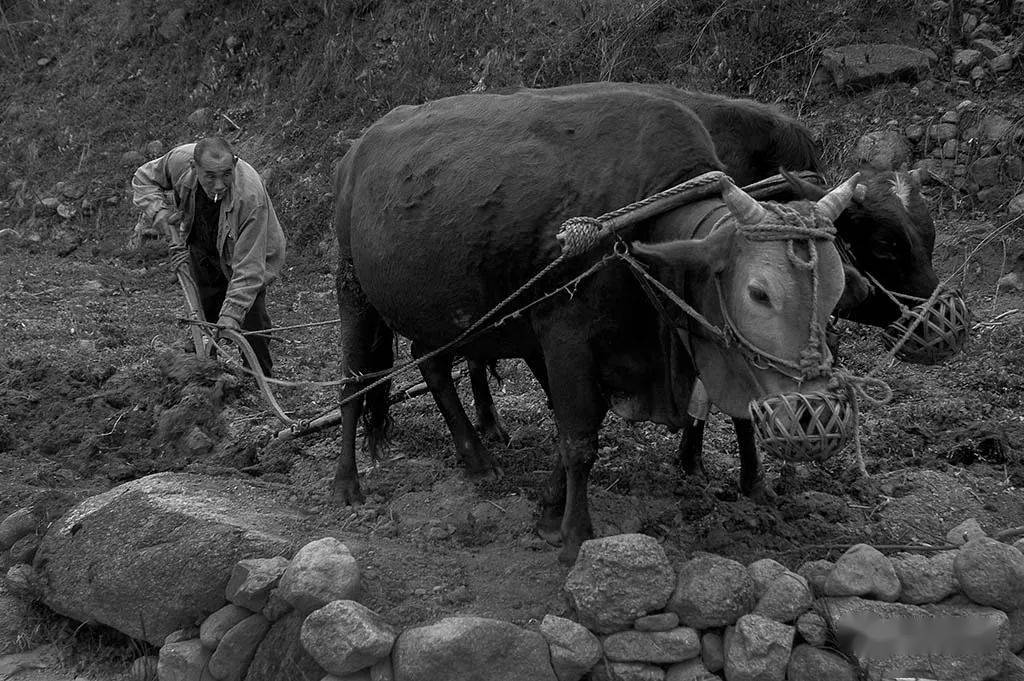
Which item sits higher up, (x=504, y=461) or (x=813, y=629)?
(x=813, y=629)

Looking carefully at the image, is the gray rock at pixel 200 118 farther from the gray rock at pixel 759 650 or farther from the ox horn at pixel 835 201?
the gray rock at pixel 759 650

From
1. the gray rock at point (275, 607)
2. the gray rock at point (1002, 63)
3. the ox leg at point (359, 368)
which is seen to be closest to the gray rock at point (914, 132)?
the gray rock at point (1002, 63)

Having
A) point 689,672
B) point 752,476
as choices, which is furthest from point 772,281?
point 752,476

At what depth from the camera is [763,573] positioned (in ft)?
12.1

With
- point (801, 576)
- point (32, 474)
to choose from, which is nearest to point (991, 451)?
point (801, 576)

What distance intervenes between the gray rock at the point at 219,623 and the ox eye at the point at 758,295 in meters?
2.37

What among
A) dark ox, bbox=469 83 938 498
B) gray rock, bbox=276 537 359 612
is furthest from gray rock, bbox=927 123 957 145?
gray rock, bbox=276 537 359 612

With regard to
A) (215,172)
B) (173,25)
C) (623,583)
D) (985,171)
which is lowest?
(623,583)

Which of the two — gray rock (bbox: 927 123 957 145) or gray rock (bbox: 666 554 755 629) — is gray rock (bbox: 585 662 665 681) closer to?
gray rock (bbox: 666 554 755 629)

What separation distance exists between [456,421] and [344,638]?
1.93m

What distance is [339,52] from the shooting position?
40.8 feet

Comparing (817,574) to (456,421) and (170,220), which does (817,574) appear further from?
(170,220)

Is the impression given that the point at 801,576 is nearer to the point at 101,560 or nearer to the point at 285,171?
the point at 101,560

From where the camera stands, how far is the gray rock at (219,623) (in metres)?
4.19
